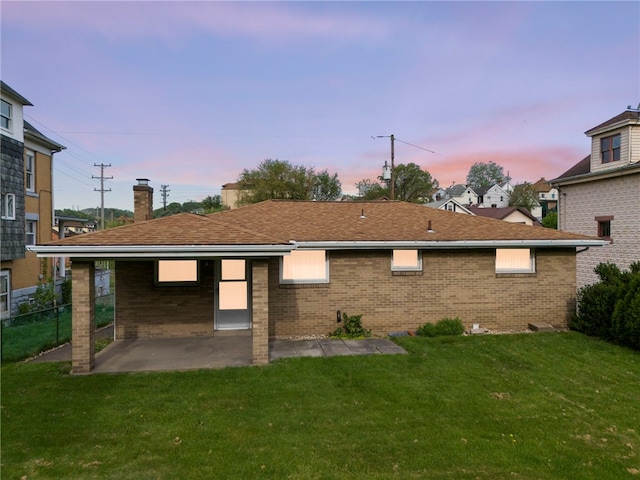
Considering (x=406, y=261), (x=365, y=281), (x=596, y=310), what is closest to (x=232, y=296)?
(x=365, y=281)

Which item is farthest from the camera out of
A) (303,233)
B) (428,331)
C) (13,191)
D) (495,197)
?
(495,197)

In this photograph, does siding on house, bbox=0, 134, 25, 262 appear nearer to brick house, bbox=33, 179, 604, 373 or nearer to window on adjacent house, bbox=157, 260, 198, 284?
brick house, bbox=33, 179, 604, 373

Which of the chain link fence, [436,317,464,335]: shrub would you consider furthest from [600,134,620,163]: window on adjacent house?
the chain link fence

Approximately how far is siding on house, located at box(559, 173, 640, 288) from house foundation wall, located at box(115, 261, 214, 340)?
17384 millimetres

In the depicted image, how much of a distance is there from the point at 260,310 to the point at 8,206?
14.2 m

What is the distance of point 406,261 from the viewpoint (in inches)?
414

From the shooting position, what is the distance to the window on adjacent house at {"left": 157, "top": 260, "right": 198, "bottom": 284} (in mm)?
9898

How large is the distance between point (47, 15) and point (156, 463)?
12.0m

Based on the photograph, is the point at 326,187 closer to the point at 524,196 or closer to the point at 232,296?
the point at 524,196

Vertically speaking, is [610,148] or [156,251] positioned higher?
[610,148]

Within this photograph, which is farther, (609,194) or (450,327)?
(609,194)

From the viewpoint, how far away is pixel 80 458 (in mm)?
4422

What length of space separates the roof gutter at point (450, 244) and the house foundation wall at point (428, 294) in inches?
15.2

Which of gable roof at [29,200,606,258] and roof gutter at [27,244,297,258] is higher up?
gable roof at [29,200,606,258]
